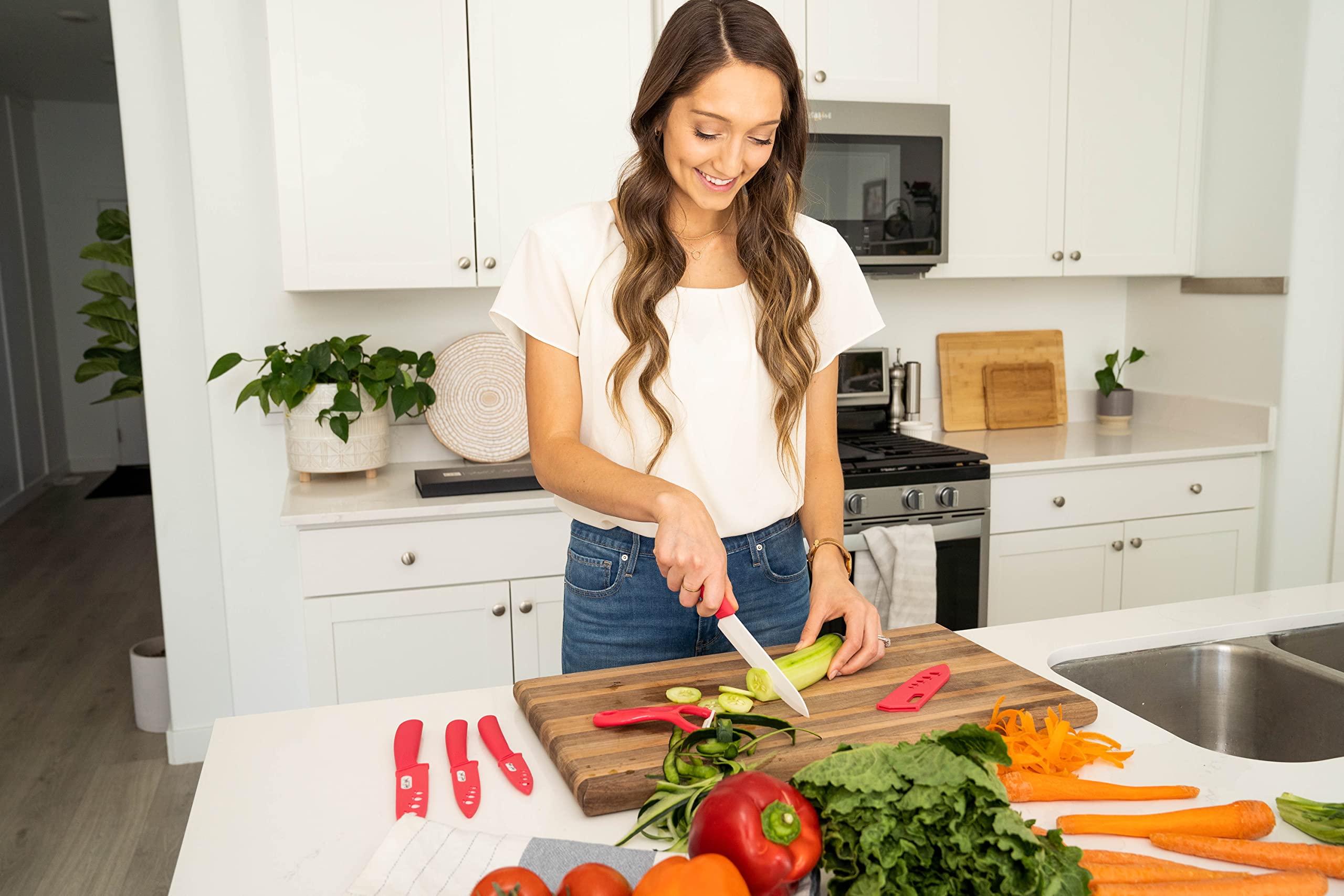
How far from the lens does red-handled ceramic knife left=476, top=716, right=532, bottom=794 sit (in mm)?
1141

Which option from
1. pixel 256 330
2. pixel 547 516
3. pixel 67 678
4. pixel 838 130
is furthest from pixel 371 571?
pixel 67 678

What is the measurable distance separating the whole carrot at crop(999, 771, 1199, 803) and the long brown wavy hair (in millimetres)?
632

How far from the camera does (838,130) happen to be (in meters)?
2.96

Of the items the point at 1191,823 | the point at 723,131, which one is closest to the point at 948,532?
the point at 723,131

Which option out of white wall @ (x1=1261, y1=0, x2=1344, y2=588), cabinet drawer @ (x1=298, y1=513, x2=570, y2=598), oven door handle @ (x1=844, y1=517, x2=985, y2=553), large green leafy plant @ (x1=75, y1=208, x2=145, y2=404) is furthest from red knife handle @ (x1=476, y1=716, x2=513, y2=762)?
white wall @ (x1=1261, y1=0, x2=1344, y2=588)

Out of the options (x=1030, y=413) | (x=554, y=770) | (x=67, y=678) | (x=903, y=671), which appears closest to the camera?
(x=554, y=770)

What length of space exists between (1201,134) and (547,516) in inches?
96.6

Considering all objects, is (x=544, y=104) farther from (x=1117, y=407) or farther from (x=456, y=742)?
(x=1117, y=407)

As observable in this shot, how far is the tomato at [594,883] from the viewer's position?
2.45 feet

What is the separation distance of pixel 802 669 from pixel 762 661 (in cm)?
12

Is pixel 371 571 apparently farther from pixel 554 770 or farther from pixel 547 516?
pixel 554 770

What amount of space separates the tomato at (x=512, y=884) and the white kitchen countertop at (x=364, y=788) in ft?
1.00

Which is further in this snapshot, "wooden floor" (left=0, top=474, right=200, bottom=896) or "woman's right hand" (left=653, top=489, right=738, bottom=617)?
"wooden floor" (left=0, top=474, right=200, bottom=896)

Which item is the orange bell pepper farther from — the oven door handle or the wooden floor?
the wooden floor
